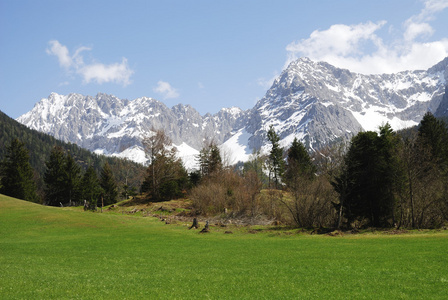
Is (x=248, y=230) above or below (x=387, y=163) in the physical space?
below

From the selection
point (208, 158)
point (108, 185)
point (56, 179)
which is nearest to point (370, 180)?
point (208, 158)

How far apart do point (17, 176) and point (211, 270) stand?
74358 mm

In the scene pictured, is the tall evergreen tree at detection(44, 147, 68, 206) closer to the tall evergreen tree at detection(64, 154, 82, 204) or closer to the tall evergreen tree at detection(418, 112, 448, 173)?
the tall evergreen tree at detection(64, 154, 82, 204)

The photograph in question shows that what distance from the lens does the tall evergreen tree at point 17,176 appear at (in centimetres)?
7425

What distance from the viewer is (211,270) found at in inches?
680

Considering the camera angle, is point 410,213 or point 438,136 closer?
point 410,213

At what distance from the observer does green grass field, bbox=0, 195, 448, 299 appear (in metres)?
12.8

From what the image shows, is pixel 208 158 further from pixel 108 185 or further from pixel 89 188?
pixel 89 188

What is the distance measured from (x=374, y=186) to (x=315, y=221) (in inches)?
335

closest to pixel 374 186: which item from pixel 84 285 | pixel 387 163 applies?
pixel 387 163

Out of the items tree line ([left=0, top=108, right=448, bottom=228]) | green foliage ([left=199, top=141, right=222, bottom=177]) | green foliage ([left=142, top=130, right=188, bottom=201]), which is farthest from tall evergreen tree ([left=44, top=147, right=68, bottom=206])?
tree line ([left=0, top=108, right=448, bottom=228])

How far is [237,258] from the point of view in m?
20.9

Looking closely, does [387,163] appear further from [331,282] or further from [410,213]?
[331,282]

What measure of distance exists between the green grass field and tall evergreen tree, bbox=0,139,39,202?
52488mm
